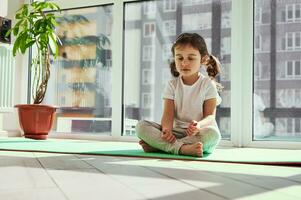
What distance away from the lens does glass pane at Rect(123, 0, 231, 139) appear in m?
2.70

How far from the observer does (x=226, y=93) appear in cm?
267

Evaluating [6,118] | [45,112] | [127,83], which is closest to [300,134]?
[127,83]

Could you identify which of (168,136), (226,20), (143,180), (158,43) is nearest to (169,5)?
(158,43)


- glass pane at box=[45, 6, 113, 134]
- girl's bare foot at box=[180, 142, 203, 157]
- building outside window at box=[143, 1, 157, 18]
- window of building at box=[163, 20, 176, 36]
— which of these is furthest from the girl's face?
glass pane at box=[45, 6, 113, 134]

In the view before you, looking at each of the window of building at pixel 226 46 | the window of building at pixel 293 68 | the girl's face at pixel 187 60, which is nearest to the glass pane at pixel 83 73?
the window of building at pixel 226 46

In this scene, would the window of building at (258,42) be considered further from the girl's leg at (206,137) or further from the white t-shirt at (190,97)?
the girl's leg at (206,137)

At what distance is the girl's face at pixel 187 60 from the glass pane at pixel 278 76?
0.73 metres

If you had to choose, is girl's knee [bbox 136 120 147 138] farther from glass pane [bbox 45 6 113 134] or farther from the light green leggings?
glass pane [bbox 45 6 113 134]

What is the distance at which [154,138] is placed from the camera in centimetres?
190

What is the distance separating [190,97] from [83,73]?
149cm

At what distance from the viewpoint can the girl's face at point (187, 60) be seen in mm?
1995

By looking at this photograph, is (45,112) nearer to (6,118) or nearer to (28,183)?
(6,118)

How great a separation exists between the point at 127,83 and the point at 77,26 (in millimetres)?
691

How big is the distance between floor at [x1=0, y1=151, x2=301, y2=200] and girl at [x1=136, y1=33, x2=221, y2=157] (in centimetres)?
36
